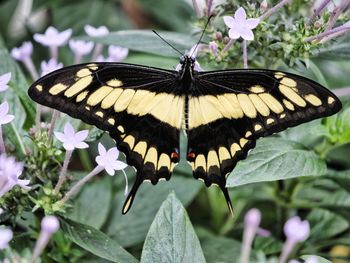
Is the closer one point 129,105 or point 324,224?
point 129,105

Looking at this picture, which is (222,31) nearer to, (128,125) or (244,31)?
(244,31)

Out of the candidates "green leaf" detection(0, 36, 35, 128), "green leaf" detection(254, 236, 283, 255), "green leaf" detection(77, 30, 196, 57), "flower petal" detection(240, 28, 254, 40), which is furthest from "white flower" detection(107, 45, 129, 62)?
"green leaf" detection(254, 236, 283, 255)

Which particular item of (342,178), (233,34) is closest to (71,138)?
(233,34)

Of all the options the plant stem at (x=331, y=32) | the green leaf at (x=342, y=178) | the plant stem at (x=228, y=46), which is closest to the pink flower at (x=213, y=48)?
the plant stem at (x=228, y=46)

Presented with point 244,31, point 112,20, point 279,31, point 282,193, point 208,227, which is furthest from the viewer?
point 112,20

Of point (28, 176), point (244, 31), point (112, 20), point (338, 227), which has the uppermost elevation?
point (112, 20)

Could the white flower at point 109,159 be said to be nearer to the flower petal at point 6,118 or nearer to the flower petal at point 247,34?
the flower petal at point 6,118

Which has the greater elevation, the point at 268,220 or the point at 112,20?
the point at 112,20

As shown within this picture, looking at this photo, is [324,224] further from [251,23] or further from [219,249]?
[251,23]

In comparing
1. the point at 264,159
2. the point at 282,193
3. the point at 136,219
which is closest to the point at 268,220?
the point at 282,193
